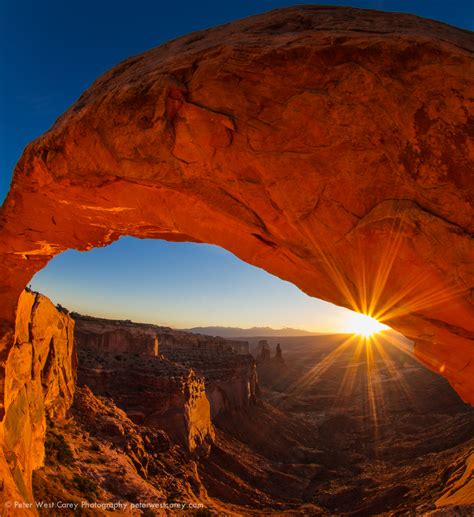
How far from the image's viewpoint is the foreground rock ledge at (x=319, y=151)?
4348mm

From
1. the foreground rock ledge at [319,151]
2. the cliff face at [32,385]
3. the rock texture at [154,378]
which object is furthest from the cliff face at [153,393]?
the foreground rock ledge at [319,151]

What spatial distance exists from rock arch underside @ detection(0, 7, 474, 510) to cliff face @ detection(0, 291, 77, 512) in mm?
6814

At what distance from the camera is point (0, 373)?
9.55 m

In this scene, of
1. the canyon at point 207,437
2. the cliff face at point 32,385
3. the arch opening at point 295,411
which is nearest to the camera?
the cliff face at point 32,385

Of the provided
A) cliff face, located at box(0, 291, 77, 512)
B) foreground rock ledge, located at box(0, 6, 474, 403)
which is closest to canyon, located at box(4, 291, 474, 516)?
cliff face, located at box(0, 291, 77, 512)

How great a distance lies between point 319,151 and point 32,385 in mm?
12208

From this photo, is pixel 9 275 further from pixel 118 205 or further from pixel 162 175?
pixel 162 175

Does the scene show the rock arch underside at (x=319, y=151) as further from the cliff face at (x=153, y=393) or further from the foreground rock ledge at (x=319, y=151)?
the cliff face at (x=153, y=393)

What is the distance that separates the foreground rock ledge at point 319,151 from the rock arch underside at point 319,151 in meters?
0.02

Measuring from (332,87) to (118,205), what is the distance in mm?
4829

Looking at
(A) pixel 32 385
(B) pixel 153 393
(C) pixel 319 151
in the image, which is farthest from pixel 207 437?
(C) pixel 319 151

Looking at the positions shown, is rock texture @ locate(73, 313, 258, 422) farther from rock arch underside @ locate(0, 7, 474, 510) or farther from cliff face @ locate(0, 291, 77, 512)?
rock arch underside @ locate(0, 7, 474, 510)

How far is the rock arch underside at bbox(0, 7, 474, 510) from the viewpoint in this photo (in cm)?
435

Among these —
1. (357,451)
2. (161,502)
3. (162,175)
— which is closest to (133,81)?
(162,175)
